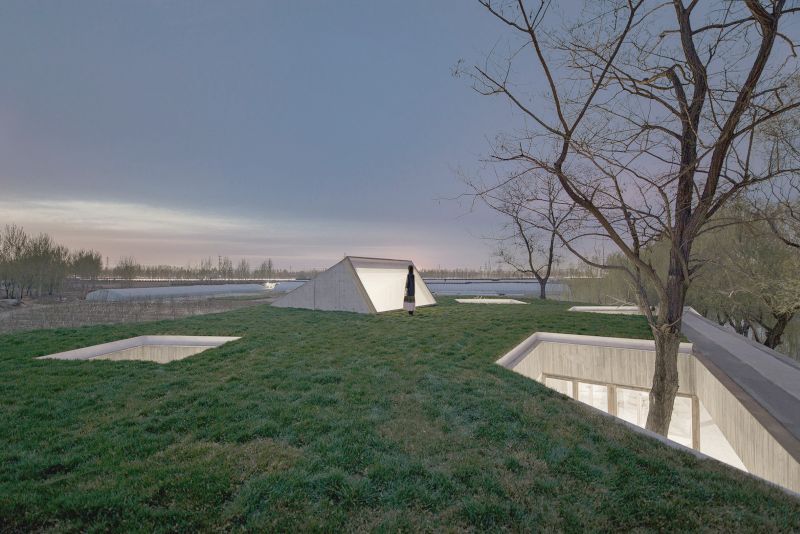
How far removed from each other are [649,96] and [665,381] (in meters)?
3.56

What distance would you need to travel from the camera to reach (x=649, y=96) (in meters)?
4.23

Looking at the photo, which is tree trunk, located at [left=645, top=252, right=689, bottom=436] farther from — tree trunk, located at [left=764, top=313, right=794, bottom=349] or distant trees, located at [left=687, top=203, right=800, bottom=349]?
tree trunk, located at [left=764, top=313, right=794, bottom=349]

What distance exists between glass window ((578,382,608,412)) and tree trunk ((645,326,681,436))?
11.0 feet

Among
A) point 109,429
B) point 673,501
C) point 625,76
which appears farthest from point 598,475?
point 109,429

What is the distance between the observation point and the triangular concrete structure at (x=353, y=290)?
1262cm

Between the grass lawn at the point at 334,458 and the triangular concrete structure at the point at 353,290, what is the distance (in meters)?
6.83

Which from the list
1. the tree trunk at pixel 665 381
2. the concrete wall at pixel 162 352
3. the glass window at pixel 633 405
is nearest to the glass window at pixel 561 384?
the glass window at pixel 633 405

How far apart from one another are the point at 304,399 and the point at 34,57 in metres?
16.6

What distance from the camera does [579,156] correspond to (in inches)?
166

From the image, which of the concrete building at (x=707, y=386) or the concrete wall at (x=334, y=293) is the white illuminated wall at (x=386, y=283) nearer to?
the concrete wall at (x=334, y=293)

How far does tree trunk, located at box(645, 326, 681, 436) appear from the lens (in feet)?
15.9

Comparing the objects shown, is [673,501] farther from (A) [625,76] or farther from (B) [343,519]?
(A) [625,76]

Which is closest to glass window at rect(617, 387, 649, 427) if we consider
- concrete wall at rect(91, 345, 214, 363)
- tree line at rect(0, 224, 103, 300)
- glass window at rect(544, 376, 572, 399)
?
glass window at rect(544, 376, 572, 399)

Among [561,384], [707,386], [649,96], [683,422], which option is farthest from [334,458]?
[683,422]
